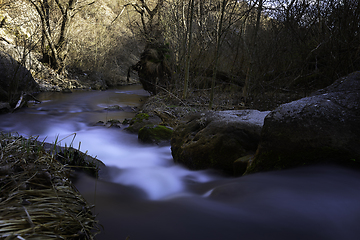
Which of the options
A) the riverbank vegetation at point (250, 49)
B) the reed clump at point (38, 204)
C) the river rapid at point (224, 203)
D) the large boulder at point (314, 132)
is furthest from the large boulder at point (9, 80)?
the large boulder at point (314, 132)

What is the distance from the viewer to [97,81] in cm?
1859

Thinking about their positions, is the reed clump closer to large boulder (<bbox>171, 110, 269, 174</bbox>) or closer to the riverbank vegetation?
large boulder (<bbox>171, 110, 269, 174</bbox>)

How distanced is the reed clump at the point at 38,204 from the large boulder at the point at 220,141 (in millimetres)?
1938

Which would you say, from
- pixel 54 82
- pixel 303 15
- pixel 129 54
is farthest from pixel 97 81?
pixel 303 15

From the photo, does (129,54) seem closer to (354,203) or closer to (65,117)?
(65,117)

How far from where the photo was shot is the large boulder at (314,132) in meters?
2.56

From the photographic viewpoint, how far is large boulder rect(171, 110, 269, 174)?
135 inches

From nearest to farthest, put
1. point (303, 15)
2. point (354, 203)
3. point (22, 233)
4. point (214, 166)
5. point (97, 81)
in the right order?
point (22, 233) < point (354, 203) < point (214, 166) < point (303, 15) < point (97, 81)

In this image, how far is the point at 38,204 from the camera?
5.37 ft

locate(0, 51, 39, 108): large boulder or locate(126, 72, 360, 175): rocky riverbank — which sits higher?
locate(0, 51, 39, 108): large boulder

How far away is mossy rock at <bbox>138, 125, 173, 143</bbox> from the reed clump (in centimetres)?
299

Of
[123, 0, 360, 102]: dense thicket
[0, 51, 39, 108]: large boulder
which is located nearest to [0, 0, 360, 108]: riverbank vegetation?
[123, 0, 360, 102]: dense thicket

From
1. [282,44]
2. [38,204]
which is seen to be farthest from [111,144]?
[282,44]

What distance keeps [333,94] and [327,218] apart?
5.11ft
